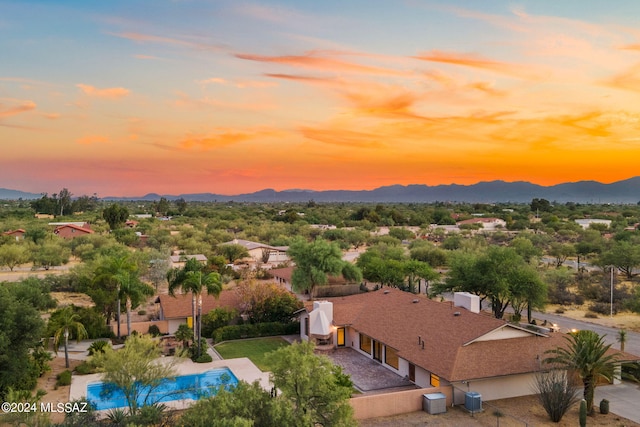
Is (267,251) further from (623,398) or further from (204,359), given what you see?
Answer: (623,398)

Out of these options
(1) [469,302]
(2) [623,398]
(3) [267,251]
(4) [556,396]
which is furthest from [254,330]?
(3) [267,251]

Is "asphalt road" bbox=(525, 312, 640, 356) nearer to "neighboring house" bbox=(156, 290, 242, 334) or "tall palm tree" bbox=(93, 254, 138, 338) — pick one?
"neighboring house" bbox=(156, 290, 242, 334)

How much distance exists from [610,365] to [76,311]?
31751 mm

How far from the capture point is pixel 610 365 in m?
22.2

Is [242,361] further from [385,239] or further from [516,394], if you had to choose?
[385,239]

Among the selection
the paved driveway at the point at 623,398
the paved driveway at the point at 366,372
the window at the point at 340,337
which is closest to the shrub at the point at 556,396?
the paved driveway at the point at 623,398

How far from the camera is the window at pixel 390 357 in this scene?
27.8m

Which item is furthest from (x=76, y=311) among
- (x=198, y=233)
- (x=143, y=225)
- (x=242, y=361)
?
(x=143, y=225)

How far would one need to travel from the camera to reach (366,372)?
2788 cm

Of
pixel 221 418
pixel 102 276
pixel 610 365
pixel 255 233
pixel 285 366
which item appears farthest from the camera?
pixel 255 233

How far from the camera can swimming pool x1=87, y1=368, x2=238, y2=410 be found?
72.6 feet

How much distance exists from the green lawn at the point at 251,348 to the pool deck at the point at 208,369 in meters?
0.89

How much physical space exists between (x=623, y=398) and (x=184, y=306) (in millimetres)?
27111

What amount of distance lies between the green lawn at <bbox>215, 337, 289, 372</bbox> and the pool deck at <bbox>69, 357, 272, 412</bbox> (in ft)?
2.92
